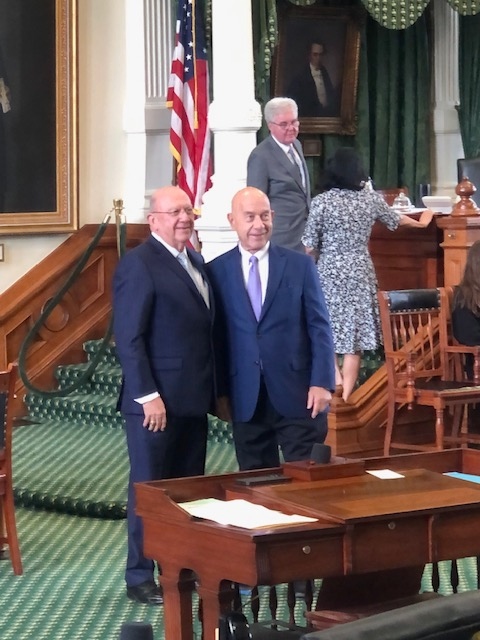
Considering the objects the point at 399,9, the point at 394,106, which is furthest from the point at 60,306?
the point at 394,106

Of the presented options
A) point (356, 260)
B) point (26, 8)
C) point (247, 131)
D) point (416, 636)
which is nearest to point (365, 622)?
point (416, 636)

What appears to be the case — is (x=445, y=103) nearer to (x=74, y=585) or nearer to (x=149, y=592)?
(x=74, y=585)

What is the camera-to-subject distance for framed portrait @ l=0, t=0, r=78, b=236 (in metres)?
9.82

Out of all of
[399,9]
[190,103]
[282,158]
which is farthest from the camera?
[399,9]

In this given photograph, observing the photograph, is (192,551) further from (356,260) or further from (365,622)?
(356,260)

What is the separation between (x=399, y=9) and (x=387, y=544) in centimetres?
777

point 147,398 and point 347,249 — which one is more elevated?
point 347,249

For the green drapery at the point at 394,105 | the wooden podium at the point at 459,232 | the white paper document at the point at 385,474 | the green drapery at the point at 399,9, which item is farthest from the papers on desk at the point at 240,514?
the green drapery at the point at 394,105

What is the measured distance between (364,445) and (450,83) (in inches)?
204

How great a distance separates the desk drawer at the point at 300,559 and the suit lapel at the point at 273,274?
181cm

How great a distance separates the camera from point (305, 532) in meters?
3.20

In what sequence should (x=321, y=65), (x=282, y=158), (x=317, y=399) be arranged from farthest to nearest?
(x=321, y=65) → (x=282, y=158) → (x=317, y=399)

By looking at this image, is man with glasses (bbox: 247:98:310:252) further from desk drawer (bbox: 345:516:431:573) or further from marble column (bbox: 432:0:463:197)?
marble column (bbox: 432:0:463:197)

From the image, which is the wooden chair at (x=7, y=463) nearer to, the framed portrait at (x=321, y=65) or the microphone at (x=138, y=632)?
the microphone at (x=138, y=632)
